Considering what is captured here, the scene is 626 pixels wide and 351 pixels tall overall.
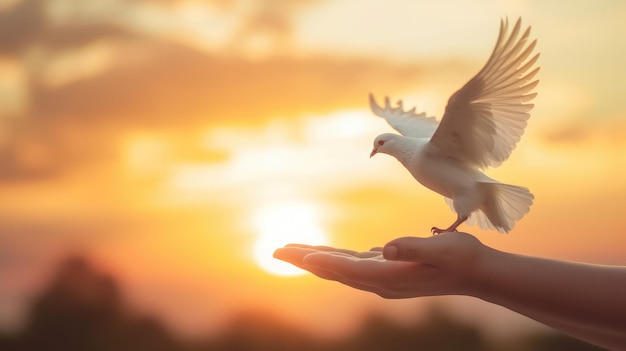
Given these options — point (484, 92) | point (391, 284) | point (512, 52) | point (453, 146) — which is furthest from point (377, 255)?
point (512, 52)

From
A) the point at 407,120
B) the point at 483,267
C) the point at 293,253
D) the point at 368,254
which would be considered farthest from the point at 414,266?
the point at 407,120

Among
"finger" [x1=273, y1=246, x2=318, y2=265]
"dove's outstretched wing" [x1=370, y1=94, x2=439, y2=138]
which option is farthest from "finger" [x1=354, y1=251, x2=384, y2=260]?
"dove's outstretched wing" [x1=370, y1=94, x2=439, y2=138]

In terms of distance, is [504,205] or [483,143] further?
[504,205]

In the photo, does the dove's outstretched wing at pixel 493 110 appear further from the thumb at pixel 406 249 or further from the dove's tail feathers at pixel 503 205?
the thumb at pixel 406 249

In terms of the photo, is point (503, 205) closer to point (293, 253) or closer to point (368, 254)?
point (368, 254)

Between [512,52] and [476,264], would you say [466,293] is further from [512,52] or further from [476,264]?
[512,52]

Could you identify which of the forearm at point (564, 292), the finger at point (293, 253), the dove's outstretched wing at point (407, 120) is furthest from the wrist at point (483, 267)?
the dove's outstretched wing at point (407, 120)
